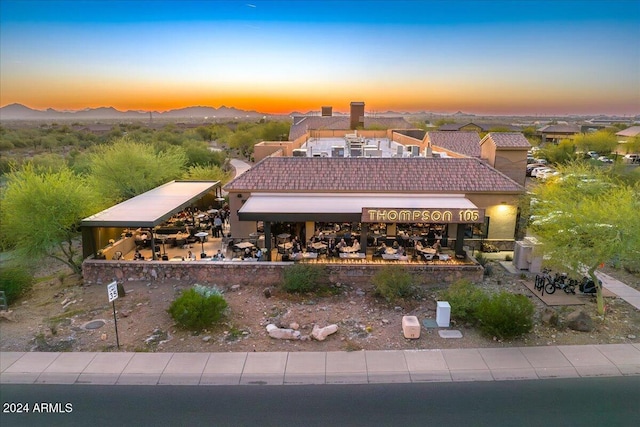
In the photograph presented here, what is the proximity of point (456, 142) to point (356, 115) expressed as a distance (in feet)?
105

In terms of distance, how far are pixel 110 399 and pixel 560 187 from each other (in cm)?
2563

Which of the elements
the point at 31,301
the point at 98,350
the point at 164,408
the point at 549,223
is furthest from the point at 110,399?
the point at 549,223

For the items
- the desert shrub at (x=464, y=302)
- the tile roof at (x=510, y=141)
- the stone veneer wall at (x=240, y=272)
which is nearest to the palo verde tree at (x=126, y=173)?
the stone veneer wall at (x=240, y=272)

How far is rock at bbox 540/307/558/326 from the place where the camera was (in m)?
15.3

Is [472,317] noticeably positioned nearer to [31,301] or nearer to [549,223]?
[549,223]

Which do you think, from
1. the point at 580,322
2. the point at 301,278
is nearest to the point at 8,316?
the point at 301,278

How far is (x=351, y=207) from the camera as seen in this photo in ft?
67.9

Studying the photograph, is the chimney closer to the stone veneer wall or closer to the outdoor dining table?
the outdoor dining table

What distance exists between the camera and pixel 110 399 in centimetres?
1122

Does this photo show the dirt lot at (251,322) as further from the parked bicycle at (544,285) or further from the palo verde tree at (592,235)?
the palo verde tree at (592,235)

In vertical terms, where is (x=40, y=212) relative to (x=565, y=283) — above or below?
above

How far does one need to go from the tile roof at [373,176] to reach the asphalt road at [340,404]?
12.5 meters

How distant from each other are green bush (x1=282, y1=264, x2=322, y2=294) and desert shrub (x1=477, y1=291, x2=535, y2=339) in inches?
272

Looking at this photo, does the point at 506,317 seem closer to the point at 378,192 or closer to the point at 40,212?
the point at 378,192
